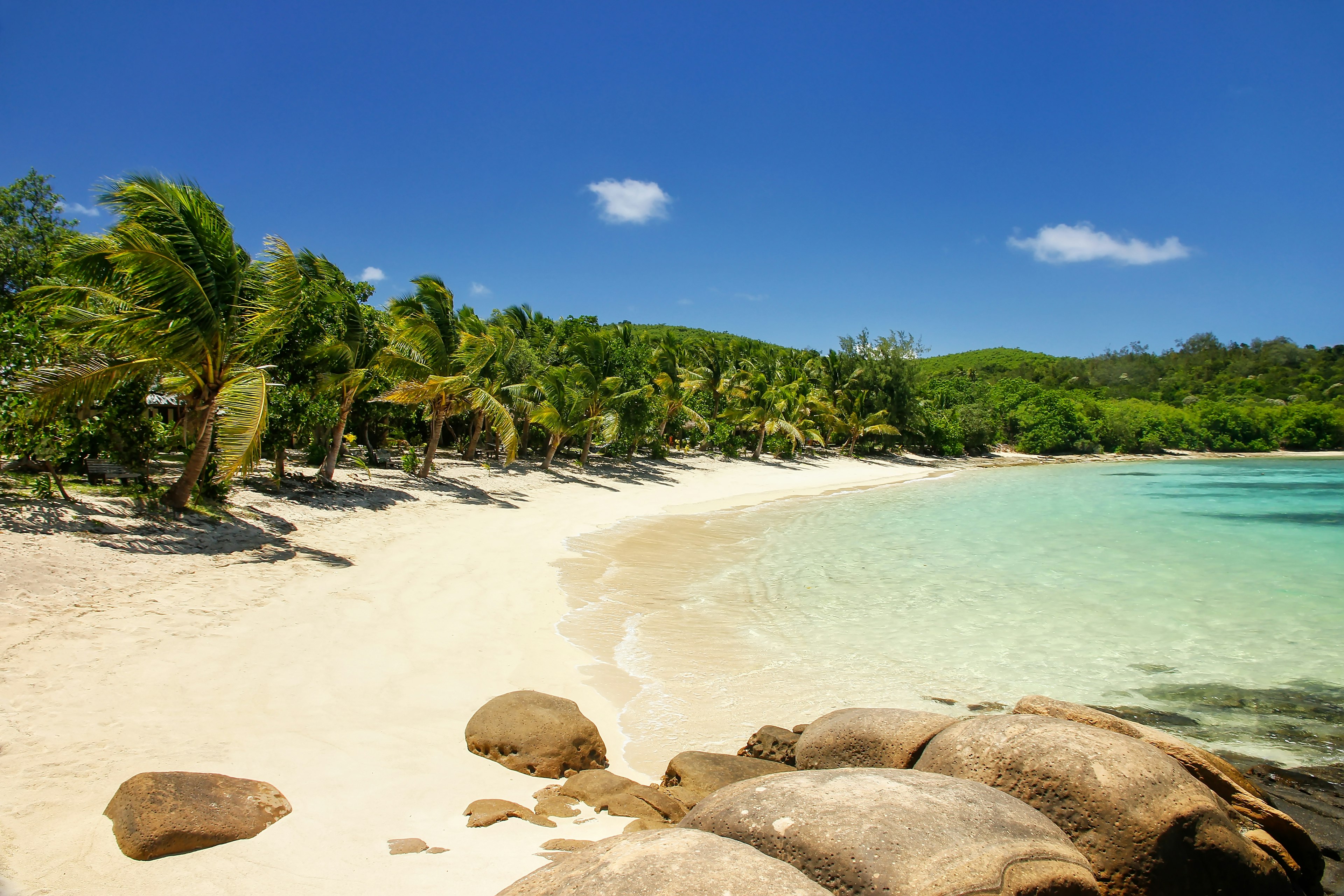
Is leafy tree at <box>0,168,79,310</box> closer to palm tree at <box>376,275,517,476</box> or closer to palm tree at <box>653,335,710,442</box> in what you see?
palm tree at <box>376,275,517,476</box>

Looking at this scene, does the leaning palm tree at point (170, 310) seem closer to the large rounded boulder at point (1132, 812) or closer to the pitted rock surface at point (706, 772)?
the pitted rock surface at point (706, 772)

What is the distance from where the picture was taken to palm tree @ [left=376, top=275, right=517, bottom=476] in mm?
16422

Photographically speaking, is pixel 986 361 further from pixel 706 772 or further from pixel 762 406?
pixel 706 772

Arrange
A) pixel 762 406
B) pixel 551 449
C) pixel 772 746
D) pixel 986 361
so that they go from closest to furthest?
pixel 772 746, pixel 551 449, pixel 762 406, pixel 986 361

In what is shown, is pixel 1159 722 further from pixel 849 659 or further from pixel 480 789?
pixel 480 789

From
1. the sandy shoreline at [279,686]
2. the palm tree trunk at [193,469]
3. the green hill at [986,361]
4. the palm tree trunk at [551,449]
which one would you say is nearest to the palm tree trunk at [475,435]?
the palm tree trunk at [551,449]

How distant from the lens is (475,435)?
2291 cm

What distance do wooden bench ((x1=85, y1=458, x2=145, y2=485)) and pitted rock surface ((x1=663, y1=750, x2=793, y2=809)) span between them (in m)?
10.7

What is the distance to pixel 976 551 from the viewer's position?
15.9m

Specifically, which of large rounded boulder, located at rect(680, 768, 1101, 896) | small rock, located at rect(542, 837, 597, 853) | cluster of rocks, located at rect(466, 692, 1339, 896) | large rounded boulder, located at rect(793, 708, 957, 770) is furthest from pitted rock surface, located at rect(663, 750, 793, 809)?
large rounded boulder, located at rect(680, 768, 1101, 896)

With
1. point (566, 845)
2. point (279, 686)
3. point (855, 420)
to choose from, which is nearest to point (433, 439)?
point (279, 686)

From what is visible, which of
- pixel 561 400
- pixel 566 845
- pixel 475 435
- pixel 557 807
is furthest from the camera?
pixel 475 435

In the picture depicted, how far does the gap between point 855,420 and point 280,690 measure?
4060cm

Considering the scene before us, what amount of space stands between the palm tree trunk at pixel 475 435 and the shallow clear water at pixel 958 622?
8.36 meters
